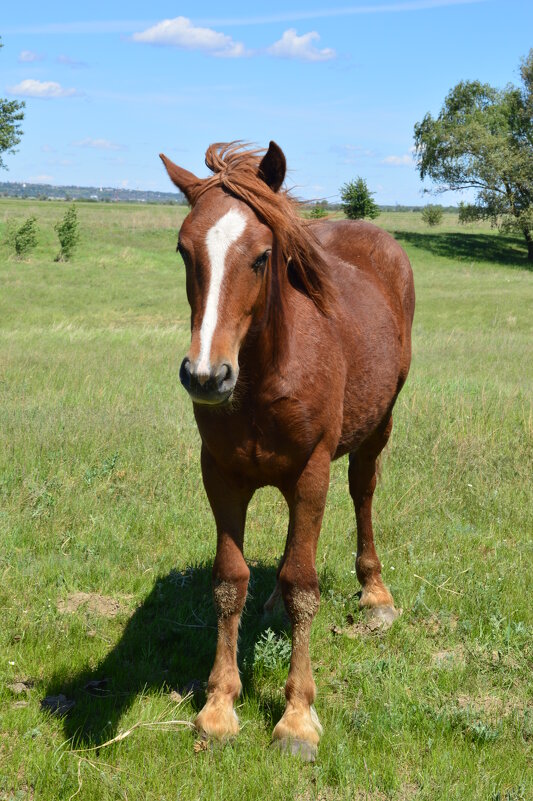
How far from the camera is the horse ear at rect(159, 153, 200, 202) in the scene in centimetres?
318

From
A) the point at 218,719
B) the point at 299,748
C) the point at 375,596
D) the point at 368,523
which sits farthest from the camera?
the point at 368,523

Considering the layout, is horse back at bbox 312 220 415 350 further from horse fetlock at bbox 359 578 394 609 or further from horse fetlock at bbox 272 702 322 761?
horse fetlock at bbox 272 702 322 761

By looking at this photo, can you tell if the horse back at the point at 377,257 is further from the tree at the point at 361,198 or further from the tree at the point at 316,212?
the tree at the point at 361,198

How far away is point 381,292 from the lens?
4926 mm

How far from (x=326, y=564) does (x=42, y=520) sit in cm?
220

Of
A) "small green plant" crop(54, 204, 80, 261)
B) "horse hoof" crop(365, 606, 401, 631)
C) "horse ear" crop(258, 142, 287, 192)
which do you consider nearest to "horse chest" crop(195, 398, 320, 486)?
"horse ear" crop(258, 142, 287, 192)

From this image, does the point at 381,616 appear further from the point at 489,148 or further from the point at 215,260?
the point at 489,148

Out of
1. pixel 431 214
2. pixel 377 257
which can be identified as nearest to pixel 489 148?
pixel 431 214

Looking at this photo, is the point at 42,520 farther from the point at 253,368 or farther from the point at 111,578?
the point at 253,368

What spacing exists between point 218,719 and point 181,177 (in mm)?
2587

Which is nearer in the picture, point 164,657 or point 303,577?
point 303,577

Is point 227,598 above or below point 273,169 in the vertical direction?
below

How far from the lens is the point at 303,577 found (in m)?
3.48

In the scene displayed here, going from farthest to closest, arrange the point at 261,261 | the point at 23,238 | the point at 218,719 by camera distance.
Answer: the point at 23,238
the point at 218,719
the point at 261,261
